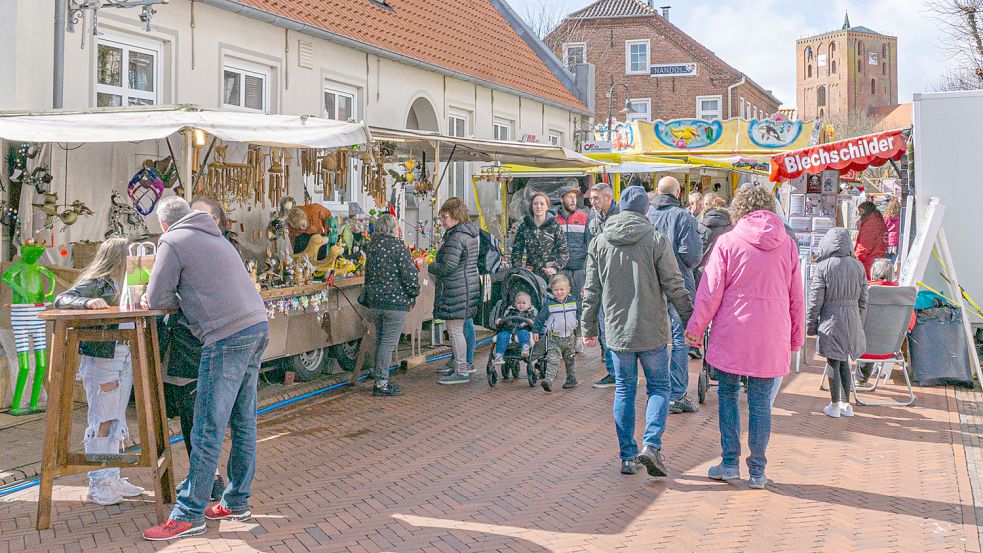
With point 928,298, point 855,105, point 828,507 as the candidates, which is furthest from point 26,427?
point 855,105

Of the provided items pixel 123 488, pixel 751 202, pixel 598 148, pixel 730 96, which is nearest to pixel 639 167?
pixel 598 148

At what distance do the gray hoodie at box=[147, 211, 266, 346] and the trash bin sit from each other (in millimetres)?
7442

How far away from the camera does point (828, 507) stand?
587 cm

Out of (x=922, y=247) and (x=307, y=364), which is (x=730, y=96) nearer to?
(x=922, y=247)

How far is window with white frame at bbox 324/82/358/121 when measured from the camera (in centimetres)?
1370

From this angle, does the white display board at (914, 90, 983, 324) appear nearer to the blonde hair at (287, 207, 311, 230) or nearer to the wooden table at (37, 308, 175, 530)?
the blonde hair at (287, 207, 311, 230)

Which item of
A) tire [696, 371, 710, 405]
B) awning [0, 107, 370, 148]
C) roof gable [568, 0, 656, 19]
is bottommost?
tire [696, 371, 710, 405]

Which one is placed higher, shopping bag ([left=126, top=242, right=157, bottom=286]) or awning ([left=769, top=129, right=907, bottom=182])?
awning ([left=769, top=129, right=907, bottom=182])

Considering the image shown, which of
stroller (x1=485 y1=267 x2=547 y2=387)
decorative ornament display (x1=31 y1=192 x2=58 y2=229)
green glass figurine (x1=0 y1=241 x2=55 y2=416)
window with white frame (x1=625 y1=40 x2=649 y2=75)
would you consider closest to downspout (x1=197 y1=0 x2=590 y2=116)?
decorative ornament display (x1=31 y1=192 x2=58 y2=229)

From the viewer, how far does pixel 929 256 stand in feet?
34.0

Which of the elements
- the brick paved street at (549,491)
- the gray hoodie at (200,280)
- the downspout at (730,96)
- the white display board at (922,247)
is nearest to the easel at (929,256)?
the white display board at (922,247)

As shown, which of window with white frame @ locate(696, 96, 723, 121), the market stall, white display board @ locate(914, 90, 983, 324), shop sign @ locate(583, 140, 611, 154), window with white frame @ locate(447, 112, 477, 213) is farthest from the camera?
window with white frame @ locate(696, 96, 723, 121)

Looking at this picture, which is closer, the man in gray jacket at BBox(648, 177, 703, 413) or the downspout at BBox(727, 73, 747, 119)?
the man in gray jacket at BBox(648, 177, 703, 413)

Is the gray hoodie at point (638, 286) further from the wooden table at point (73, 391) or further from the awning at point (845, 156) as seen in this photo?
the awning at point (845, 156)
